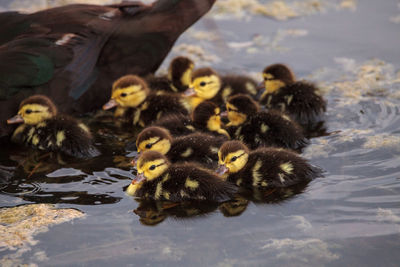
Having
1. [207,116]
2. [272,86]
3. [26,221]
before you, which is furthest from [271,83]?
[26,221]

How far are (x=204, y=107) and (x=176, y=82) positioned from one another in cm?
94

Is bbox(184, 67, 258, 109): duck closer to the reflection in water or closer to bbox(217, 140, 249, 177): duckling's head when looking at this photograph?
bbox(217, 140, 249, 177): duckling's head

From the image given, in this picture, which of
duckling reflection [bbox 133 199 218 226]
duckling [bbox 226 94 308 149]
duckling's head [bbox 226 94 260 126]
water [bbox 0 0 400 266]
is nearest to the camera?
water [bbox 0 0 400 266]

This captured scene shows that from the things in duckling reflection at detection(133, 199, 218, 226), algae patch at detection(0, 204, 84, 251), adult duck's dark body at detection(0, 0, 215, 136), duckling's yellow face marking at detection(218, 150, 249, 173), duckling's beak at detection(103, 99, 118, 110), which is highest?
adult duck's dark body at detection(0, 0, 215, 136)

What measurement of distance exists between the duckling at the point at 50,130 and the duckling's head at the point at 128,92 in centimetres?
46

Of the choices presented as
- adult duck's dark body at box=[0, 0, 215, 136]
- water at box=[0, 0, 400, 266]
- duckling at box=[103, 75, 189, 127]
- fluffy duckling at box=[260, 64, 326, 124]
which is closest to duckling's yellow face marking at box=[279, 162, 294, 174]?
water at box=[0, 0, 400, 266]

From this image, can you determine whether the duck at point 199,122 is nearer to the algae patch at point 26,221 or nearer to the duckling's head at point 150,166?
the duckling's head at point 150,166

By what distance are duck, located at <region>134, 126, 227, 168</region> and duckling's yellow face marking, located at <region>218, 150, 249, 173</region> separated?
215 millimetres

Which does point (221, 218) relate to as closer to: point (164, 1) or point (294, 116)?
point (294, 116)

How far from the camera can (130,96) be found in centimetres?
454

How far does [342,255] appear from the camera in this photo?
9.32 feet

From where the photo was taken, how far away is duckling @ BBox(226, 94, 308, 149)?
4.03 m

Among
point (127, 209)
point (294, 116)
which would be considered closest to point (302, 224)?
point (127, 209)

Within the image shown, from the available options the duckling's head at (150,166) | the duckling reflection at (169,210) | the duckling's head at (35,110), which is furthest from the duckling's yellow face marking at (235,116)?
the duckling's head at (35,110)
